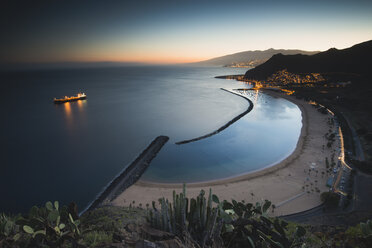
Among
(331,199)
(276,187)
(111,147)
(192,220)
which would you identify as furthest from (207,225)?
(111,147)

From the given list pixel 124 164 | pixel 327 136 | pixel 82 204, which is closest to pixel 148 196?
pixel 82 204

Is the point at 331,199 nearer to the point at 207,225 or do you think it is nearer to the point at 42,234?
the point at 207,225

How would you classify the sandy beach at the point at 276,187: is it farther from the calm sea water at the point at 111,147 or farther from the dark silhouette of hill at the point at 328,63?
the dark silhouette of hill at the point at 328,63

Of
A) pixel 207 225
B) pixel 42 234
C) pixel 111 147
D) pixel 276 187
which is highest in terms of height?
pixel 207 225

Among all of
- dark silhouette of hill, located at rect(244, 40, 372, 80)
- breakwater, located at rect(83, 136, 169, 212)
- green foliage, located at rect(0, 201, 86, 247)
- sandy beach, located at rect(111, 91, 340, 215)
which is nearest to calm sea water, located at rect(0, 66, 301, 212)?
breakwater, located at rect(83, 136, 169, 212)

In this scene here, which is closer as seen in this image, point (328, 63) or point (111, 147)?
point (111, 147)

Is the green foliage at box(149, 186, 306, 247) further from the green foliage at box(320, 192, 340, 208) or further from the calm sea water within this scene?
the calm sea water

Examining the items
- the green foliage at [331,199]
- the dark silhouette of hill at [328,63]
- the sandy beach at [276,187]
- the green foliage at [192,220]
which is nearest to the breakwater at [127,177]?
the sandy beach at [276,187]

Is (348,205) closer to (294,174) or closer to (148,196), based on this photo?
(294,174)
